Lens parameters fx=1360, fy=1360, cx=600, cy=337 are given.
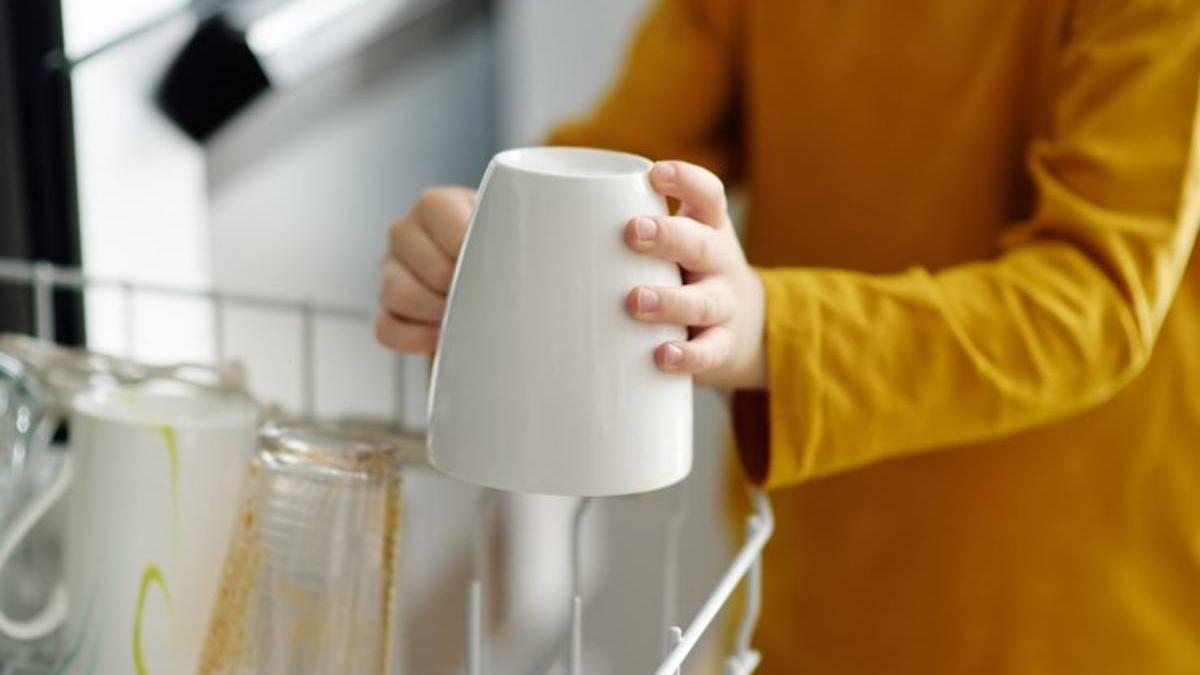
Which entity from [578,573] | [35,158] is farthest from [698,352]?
Result: [35,158]

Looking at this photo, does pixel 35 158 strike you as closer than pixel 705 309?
No

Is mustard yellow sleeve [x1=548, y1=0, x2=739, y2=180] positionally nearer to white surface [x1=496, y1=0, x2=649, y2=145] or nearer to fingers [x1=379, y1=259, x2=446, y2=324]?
fingers [x1=379, y1=259, x2=446, y2=324]

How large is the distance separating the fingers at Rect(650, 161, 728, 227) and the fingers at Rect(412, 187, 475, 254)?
0.10m

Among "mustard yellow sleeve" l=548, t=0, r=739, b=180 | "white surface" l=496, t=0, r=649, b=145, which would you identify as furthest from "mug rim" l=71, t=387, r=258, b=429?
"white surface" l=496, t=0, r=649, b=145

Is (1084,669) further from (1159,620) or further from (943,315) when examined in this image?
(943,315)

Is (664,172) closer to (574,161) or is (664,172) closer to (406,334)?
(574,161)

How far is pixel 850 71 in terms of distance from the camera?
61cm

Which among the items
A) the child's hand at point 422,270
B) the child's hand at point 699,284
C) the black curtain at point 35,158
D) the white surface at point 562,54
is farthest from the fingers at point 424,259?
the white surface at point 562,54

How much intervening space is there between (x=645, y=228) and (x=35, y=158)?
54 cm

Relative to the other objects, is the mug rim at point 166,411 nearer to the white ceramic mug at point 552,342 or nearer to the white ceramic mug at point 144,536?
the white ceramic mug at point 144,536

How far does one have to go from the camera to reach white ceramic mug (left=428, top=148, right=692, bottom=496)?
38 cm

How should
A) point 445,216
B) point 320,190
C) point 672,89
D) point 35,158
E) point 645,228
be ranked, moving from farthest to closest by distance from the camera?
point 320,190 → point 35,158 → point 672,89 → point 445,216 → point 645,228

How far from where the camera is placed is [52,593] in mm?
510

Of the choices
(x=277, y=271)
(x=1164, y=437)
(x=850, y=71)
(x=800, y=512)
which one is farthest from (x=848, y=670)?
(x=277, y=271)
